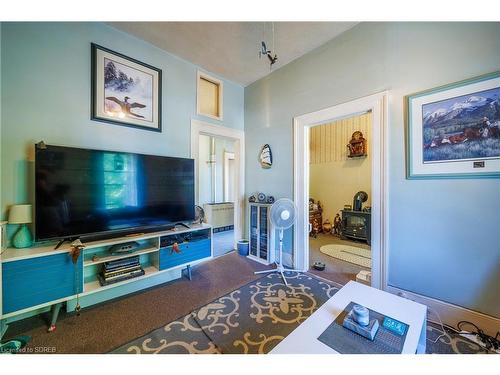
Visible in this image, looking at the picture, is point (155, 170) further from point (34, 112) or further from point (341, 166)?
point (341, 166)

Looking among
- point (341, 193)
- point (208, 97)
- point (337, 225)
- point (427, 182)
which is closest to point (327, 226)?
point (337, 225)

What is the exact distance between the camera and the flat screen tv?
1.59 meters

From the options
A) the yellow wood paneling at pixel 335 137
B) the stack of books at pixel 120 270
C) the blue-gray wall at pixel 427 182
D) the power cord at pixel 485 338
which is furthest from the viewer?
the yellow wood paneling at pixel 335 137

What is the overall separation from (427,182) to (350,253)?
190 cm

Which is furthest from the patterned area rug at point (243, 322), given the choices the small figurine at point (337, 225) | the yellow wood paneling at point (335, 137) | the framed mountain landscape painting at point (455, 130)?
the yellow wood paneling at point (335, 137)

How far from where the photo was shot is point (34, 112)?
170 cm

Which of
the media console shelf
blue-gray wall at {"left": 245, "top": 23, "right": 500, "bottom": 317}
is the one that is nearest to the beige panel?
blue-gray wall at {"left": 245, "top": 23, "right": 500, "bottom": 317}

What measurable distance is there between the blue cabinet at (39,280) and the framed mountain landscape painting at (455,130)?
3.13 meters

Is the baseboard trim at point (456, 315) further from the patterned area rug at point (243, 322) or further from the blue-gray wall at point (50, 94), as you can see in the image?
the blue-gray wall at point (50, 94)

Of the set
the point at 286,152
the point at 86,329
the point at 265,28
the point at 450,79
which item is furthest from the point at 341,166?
the point at 86,329

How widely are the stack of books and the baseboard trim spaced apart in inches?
106

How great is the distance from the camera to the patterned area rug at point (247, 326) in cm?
135

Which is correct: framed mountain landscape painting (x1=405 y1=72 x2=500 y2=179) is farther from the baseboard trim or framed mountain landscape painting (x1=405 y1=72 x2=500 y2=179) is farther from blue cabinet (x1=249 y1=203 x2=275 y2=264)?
blue cabinet (x1=249 y1=203 x2=275 y2=264)
